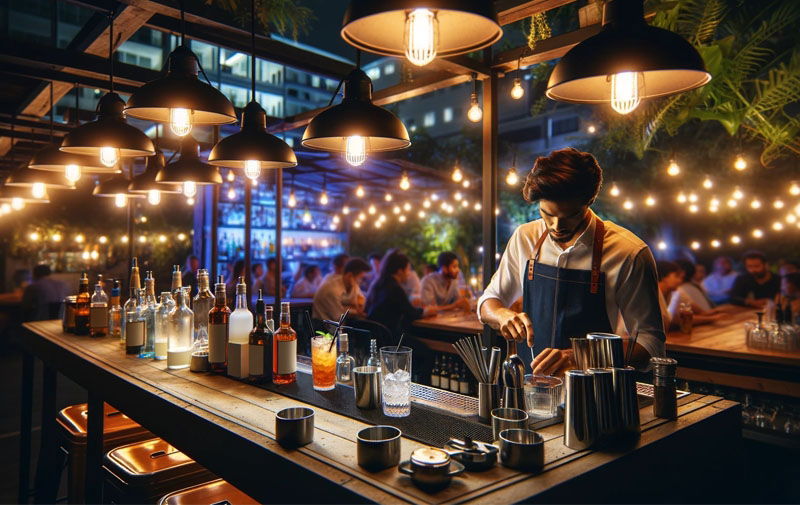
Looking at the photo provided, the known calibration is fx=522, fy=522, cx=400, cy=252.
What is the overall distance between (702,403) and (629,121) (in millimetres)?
3485

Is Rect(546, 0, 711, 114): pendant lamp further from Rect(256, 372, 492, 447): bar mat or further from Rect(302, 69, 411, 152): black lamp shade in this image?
Rect(256, 372, 492, 447): bar mat

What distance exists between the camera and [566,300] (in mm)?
2352

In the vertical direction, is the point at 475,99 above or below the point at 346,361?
above

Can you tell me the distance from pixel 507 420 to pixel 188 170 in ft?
7.91

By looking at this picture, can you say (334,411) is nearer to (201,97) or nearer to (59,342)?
(201,97)

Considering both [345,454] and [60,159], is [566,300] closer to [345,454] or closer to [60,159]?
[345,454]

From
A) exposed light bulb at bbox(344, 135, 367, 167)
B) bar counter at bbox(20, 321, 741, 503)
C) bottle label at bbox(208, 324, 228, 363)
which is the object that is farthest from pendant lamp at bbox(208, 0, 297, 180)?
bar counter at bbox(20, 321, 741, 503)

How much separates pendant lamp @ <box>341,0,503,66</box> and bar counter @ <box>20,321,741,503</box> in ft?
3.53

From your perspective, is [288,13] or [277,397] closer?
[277,397]

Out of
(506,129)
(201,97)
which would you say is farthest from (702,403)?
(506,129)

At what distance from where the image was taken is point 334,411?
5.87ft

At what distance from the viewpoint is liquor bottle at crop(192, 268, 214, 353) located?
8.23 ft

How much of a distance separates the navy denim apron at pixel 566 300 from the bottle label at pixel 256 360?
4.18 feet

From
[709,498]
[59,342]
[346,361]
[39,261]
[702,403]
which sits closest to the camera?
[709,498]
